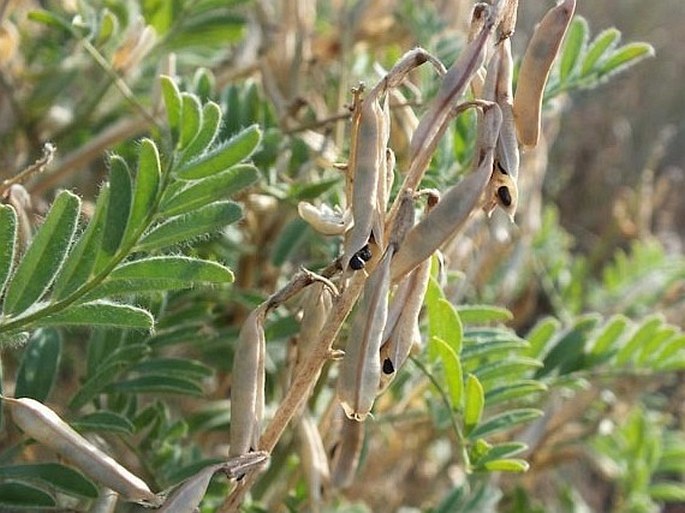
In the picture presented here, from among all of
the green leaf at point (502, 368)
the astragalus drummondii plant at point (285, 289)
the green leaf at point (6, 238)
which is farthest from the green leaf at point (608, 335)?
the green leaf at point (6, 238)

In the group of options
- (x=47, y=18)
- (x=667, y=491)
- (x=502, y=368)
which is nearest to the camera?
(x=502, y=368)

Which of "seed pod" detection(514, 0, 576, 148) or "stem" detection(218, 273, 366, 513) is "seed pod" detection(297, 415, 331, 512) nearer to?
"stem" detection(218, 273, 366, 513)

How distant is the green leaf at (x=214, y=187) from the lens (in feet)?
2.42

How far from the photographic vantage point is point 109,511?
27.8 inches

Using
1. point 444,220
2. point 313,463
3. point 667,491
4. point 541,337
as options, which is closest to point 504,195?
point 444,220

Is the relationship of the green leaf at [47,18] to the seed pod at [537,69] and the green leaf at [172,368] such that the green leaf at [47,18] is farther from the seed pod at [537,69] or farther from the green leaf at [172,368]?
the seed pod at [537,69]

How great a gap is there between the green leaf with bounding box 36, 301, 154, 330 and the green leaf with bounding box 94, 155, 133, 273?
0.03 meters

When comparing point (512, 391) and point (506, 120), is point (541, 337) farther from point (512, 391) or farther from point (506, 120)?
point (506, 120)

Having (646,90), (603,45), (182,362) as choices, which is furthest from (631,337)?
(646,90)

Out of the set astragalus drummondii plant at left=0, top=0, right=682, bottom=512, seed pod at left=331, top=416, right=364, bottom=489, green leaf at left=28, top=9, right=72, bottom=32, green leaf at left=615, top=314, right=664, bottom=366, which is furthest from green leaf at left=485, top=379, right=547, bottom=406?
green leaf at left=28, top=9, right=72, bottom=32

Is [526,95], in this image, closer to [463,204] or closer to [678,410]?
[463,204]

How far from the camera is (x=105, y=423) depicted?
807mm

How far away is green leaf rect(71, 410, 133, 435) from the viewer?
2.63ft

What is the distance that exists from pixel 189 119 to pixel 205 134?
2 centimetres
